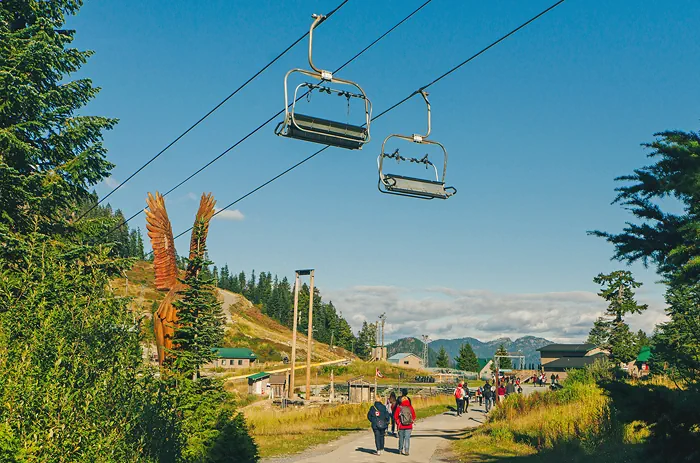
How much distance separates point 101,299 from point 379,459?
30.3 ft

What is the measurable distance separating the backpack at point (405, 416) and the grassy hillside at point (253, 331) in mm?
108360

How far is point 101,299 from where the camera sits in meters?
12.2

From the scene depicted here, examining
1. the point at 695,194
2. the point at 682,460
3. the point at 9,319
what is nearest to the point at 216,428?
the point at 9,319

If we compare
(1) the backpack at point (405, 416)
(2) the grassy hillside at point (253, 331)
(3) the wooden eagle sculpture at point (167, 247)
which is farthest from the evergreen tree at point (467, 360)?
(3) the wooden eagle sculpture at point (167, 247)

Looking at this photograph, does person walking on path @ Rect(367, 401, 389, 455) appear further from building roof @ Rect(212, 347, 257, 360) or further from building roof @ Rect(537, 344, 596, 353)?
building roof @ Rect(537, 344, 596, 353)

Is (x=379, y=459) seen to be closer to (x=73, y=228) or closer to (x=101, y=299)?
(x=101, y=299)

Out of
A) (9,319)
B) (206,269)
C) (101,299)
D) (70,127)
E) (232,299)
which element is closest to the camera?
(9,319)

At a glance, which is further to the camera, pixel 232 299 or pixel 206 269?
pixel 232 299

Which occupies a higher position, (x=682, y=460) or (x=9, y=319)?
(x=9, y=319)

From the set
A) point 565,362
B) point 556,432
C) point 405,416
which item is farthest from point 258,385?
point 565,362

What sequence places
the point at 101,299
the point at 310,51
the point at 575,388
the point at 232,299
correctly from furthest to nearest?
the point at 232,299 → the point at 575,388 → the point at 101,299 → the point at 310,51

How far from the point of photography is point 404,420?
18.2 m

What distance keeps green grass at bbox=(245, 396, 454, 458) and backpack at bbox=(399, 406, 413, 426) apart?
165 inches

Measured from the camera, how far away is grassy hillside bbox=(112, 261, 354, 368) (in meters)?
138
